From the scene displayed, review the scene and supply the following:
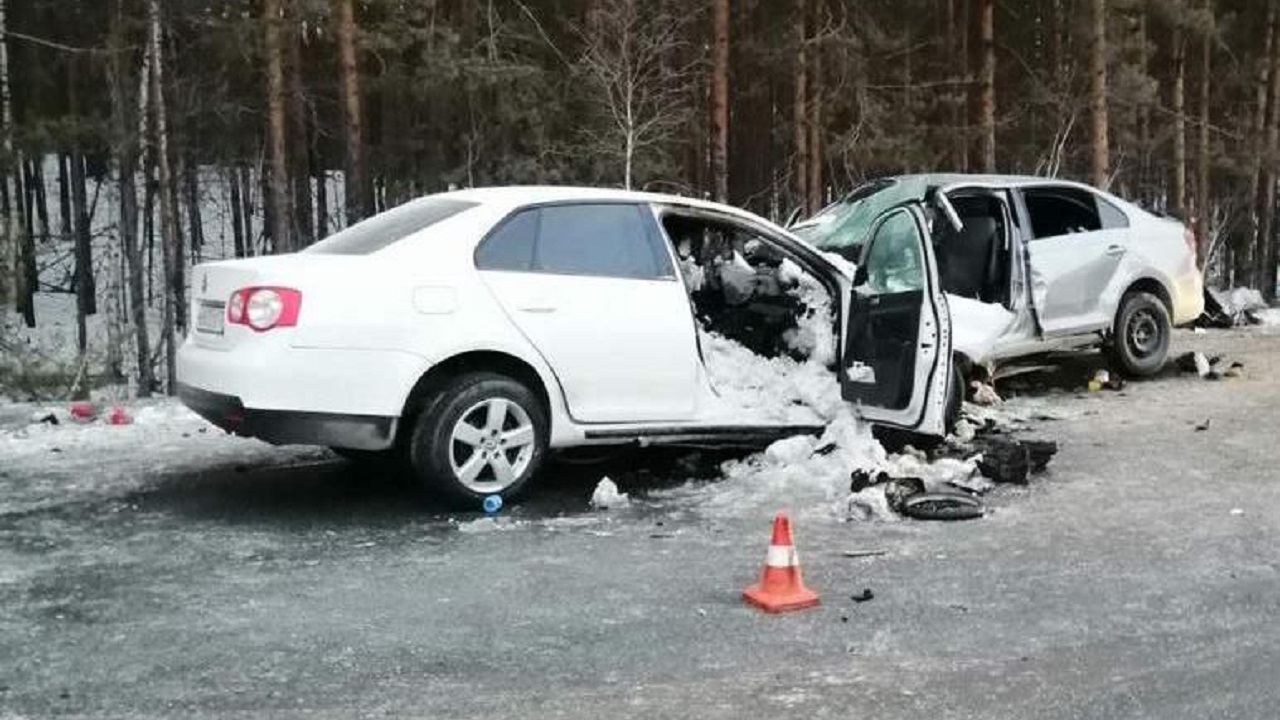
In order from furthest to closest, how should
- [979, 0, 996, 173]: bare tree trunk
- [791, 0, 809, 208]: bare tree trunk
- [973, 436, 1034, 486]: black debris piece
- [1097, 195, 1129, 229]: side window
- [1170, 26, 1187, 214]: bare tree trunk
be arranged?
[1170, 26, 1187, 214]: bare tree trunk
[791, 0, 809, 208]: bare tree trunk
[979, 0, 996, 173]: bare tree trunk
[1097, 195, 1129, 229]: side window
[973, 436, 1034, 486]: black debris piece

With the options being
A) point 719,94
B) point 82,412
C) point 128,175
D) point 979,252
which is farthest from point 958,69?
point 82,412

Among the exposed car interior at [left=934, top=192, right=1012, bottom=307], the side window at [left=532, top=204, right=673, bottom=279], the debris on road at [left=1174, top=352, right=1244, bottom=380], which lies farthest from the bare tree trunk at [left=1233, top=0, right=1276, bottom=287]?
the side window at [left=532, top=204, right=673, bottom=279]

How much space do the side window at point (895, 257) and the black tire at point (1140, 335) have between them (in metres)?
4.19

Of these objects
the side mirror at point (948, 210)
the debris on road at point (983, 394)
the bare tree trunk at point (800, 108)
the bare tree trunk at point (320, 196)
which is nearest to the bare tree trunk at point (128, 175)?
the bare tree trunk at point (320, 196)

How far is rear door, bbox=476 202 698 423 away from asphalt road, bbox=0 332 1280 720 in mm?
622

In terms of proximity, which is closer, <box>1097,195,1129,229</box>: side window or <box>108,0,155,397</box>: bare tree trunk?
<box>1097,195,1129,229</box>: side window

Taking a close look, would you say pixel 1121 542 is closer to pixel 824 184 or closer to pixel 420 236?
pixel 420 236

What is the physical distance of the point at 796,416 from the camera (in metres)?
7.32

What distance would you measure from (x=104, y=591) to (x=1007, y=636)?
366 cm

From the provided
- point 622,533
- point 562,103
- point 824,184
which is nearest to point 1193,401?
point 622,533

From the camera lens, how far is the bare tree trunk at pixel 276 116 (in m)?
19.5

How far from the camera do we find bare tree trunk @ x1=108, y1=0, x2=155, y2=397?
21.9m

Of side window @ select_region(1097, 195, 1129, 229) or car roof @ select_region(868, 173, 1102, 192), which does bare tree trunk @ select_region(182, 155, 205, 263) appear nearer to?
car roof @ select_region(868, 173, 1102, 192)

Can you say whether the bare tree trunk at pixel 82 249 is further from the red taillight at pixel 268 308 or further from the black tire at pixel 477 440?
the black tire at pixel 477 440
